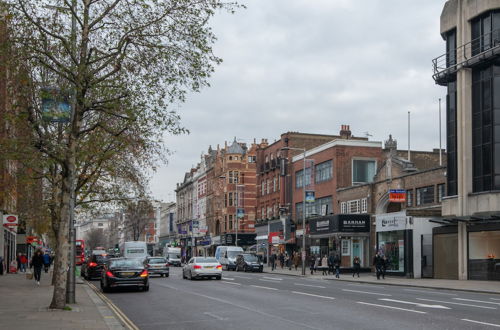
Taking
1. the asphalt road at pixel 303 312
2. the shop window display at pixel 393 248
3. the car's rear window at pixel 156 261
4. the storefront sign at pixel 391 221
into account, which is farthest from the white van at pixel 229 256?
the asphalt road at pixel 303 312

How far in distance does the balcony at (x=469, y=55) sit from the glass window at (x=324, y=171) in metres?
19.6

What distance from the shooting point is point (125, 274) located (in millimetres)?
27281

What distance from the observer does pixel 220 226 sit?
94688 millimetres

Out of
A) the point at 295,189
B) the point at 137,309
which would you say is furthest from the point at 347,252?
the point at 137,309

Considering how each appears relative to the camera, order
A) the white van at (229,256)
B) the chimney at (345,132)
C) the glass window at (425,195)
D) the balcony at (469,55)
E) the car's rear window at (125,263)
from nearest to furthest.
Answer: the car's rear window at (125,263) → the balcony at (469,55) → the glass window at (425,195) → the white van at (229,256) → the chimney at (345,132)

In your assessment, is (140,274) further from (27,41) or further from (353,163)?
(353,163)

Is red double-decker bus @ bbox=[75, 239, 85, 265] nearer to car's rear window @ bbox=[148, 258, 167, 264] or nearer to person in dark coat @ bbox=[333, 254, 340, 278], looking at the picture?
car's rear window @ bbox=[148, 258, 167, 264]

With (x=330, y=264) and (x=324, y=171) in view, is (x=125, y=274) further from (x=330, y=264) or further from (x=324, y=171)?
(x=324, y=171)

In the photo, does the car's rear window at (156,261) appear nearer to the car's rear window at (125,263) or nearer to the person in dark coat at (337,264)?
the person in dark coat at (337,264)

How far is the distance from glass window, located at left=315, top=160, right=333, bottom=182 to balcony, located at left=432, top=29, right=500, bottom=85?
1959cm

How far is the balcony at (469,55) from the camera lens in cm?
3491

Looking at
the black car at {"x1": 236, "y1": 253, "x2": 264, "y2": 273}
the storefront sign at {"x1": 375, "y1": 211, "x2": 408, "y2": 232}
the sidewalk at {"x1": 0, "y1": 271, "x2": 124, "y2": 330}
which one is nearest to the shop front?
the storefront sign at {"x1": 375, "y1": 211, "x2": 408, "y2": 232}

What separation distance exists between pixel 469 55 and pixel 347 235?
753 inches

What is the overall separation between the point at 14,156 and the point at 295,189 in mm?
50493
